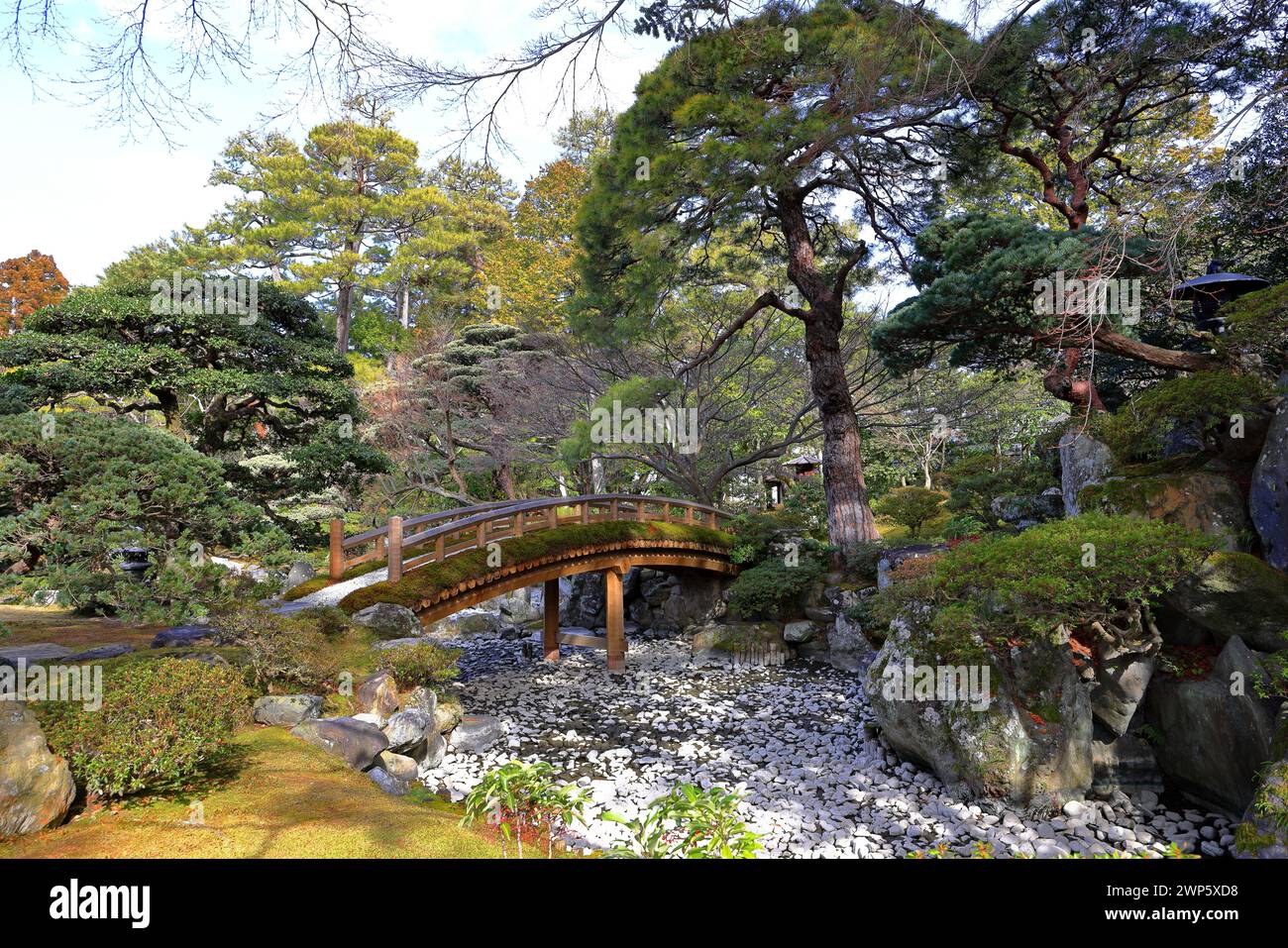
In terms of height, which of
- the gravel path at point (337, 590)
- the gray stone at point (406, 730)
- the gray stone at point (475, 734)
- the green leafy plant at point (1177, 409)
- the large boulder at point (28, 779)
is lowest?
the gray stone at point (475, 734)

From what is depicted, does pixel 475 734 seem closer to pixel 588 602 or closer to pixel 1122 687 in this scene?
pixel 1122 687

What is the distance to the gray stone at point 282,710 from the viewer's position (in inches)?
261

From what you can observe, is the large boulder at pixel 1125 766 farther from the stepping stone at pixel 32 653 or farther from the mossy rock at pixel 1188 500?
the stepping stone at pixel 32 653

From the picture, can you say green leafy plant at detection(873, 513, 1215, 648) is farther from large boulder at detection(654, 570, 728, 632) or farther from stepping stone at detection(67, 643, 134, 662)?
large boulder at detection(654, 570, 728, 632)

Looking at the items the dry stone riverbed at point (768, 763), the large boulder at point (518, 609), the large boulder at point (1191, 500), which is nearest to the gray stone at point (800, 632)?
the dry stone riverbed at point (768, 763)

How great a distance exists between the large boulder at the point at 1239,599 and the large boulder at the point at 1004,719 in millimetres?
1405

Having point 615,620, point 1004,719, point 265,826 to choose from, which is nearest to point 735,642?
point 615,620

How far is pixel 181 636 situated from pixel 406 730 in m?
3.04

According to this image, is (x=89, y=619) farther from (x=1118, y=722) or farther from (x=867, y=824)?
(x=1118, y=722)

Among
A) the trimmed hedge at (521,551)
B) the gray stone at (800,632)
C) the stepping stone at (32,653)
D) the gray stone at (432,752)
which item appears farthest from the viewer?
the gray stone at (800,632)

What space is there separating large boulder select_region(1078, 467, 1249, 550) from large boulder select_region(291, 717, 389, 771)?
31.2 ft

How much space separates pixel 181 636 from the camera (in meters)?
7.71

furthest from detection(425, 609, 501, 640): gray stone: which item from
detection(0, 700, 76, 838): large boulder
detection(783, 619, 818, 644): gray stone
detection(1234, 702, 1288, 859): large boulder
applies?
detection(1234, 702, 1288, 859): large boulder

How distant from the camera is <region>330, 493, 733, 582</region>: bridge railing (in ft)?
34.5
